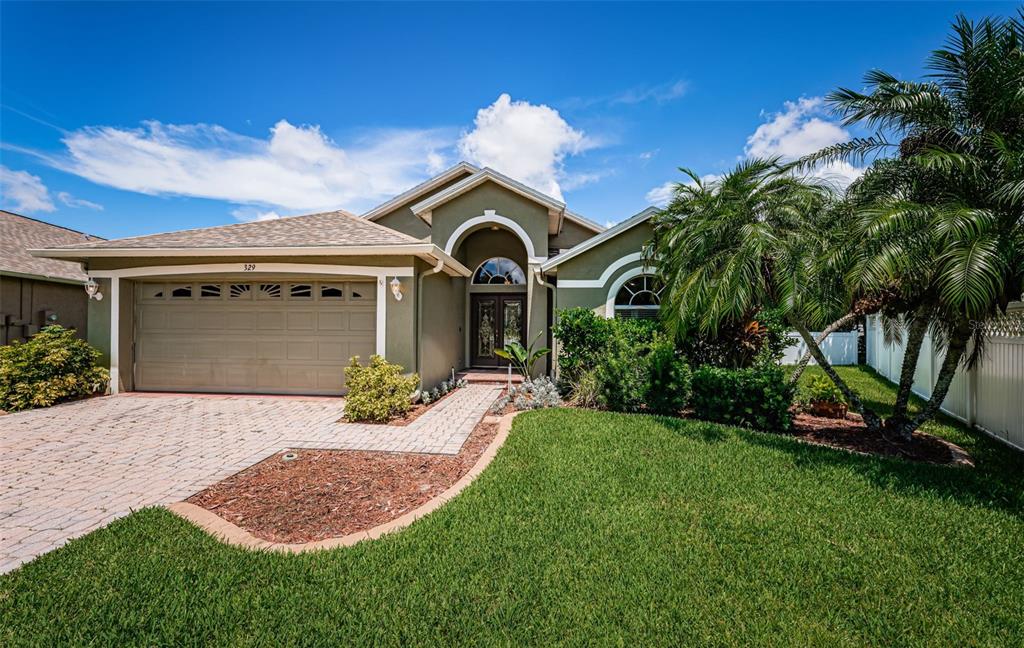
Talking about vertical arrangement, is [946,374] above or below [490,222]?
below

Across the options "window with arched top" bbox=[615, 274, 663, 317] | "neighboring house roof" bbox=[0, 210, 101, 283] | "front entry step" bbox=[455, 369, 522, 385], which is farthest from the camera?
"front entry step" bbox=[455, 369, 522, 385]

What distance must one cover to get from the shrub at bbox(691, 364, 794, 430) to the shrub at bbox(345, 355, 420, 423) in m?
5.77

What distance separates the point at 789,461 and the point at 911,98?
17.4ft

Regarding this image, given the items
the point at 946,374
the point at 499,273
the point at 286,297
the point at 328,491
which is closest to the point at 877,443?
the point at 946,374

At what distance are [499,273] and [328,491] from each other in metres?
11.0

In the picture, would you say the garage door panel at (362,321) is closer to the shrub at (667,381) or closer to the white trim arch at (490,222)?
the white trim arch at (490,222)

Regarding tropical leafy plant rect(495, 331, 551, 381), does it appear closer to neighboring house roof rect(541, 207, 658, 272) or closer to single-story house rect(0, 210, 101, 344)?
neighboring house roof rect(541, 207, 658, 272)

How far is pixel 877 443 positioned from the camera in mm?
6703

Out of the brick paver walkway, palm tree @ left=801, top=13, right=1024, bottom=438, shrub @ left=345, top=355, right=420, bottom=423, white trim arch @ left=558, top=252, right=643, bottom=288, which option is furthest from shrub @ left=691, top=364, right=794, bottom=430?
shrub @ left=345, top=355, right=420, bottom=423

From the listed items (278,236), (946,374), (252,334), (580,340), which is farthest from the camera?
(278,236)

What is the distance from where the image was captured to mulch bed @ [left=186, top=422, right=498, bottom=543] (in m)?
4.05

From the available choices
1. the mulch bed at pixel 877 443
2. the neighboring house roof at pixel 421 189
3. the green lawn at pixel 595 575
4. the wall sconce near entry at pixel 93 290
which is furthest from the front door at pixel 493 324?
the green lawn at pixel 595 575

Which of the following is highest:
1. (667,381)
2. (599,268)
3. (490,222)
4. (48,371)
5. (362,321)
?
(490,222)

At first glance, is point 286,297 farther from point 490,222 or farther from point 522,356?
point 490,222
